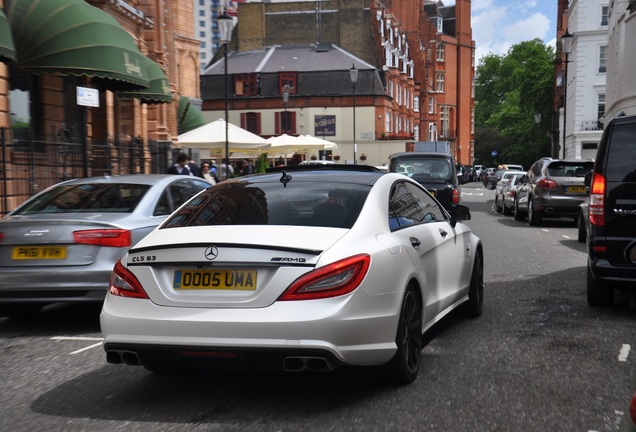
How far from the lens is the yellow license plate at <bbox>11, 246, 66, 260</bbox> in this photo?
7289 mm

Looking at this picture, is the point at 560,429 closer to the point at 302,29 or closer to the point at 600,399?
the point at 600,399

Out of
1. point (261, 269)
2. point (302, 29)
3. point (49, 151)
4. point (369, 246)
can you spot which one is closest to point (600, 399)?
point (369, 246)

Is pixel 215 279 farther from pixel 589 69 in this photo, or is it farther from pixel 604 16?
pixel 604 16

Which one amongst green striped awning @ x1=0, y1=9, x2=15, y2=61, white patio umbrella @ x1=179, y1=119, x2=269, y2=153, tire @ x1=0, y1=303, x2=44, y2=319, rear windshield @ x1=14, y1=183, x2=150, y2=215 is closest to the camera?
rear windshield @ x1=14, y1=183, x2=150, y2=215

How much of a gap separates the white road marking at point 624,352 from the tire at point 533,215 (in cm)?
1439

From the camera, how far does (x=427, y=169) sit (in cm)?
1900

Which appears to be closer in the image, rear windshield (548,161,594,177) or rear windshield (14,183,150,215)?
rear windshield (14,183,150,215)

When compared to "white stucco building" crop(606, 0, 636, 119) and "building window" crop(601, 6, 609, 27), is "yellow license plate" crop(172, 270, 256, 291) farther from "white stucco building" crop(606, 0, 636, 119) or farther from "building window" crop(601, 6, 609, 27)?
"building window" crop(601, 6, 609, 27)

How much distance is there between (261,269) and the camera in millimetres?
4617

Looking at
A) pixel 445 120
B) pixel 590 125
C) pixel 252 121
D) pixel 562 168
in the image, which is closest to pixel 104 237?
pixel 562 168

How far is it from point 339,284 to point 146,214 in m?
3.91

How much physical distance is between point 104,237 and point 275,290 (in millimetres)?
3281

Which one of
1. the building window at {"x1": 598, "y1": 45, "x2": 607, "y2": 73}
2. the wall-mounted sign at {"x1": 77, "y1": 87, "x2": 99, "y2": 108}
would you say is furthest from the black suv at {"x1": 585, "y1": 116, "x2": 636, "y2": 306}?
the building window at {"x1": 598, "y1": 45, "x2": 607, "y2": 73}

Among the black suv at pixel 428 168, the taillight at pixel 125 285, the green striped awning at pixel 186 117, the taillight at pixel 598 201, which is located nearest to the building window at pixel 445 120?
the green striped awning at pixel 186 117
